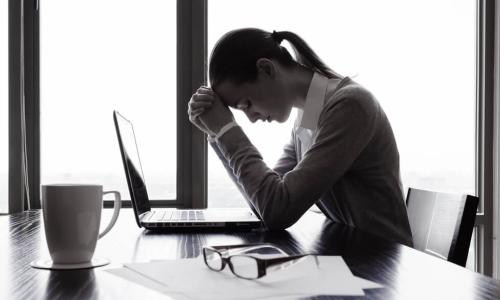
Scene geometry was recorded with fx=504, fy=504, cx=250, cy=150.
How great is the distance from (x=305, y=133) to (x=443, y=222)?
1.53 feet

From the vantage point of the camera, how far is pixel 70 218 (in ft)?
1.98

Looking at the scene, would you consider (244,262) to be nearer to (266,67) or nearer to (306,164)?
(306,164)

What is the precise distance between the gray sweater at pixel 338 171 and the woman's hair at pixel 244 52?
12 centimetres

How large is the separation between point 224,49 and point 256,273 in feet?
2.45

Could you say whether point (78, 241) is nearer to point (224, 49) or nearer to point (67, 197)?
point (67, 197)

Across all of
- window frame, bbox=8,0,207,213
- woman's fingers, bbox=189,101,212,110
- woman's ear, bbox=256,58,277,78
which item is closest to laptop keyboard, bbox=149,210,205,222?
woman's fingers, bbox=189,101,212,110

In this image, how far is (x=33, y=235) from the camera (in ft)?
3.07

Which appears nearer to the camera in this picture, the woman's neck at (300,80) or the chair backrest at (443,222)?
the chair backrest at (443,222)

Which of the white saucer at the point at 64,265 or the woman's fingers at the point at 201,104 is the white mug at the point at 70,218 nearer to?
the white saucer at the point at 64,265

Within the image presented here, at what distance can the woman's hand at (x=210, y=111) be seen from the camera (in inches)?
46.9

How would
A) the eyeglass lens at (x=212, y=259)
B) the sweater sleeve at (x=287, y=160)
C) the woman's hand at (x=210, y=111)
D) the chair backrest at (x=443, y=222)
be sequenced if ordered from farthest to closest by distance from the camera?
the sweater sleeve at (x=287, y=160) → the woman's hand at (x=210, y=111) → the chair backrest at (x=443, y=222) → the eyeglass lens at (x=212, y=259)

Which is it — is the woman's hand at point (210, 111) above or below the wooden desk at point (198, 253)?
above
